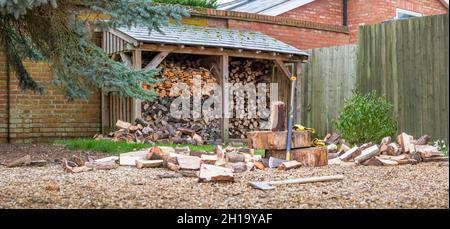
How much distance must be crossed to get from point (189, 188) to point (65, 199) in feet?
3.42

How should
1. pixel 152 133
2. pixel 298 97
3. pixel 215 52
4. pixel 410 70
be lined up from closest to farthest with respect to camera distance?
pixel 410 70 < pixel 152 133 < pixel 215 52 < pixel 298 97

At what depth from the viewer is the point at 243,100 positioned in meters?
13.0

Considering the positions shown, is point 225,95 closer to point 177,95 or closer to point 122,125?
point 177,95

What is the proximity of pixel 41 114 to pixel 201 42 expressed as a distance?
3.05 m

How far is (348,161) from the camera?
8.00 metres

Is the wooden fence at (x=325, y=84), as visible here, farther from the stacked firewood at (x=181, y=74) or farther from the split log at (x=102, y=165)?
the split log at (x=102, y=165)

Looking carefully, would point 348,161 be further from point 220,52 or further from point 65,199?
point 220,52

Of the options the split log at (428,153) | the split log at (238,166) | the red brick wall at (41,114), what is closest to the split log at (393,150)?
the split log at (428,153)

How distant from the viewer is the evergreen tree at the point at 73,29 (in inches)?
250

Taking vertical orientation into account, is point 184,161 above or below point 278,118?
below

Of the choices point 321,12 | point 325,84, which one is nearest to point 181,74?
point 325,84

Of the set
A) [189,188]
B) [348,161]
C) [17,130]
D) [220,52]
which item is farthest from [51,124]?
[189,188]

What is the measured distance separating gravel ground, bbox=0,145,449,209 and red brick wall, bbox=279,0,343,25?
1036cm

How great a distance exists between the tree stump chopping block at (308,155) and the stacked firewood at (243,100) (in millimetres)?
5361
